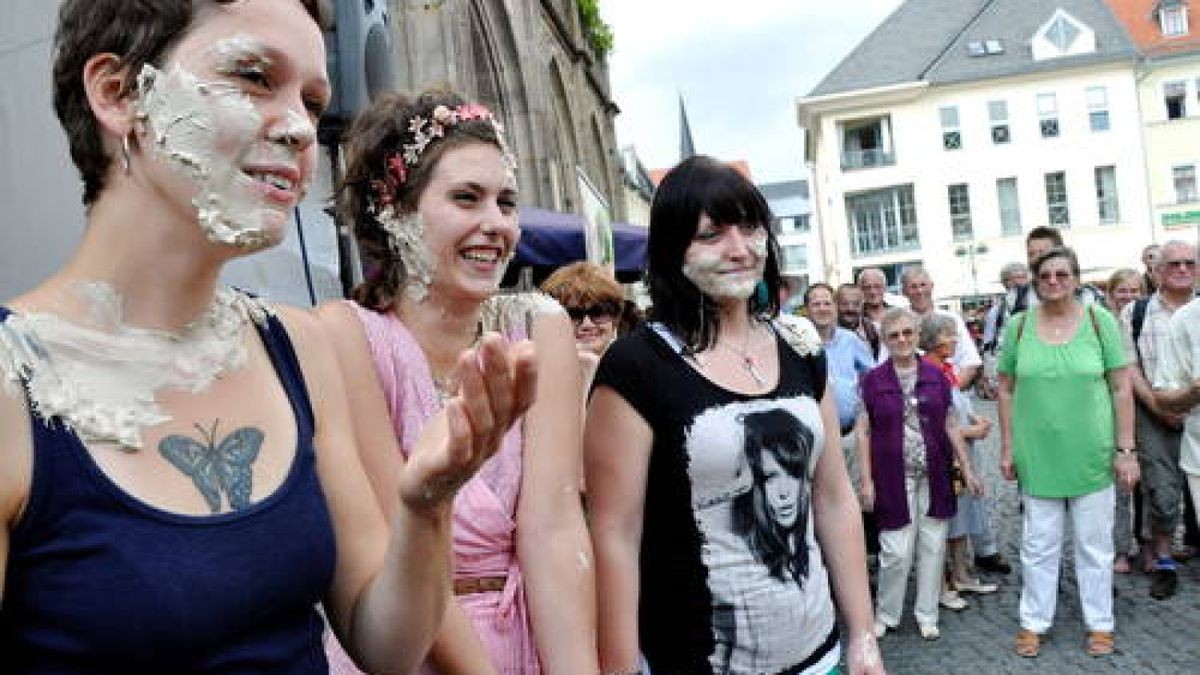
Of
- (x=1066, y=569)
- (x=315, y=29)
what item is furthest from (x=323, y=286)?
(x=1066, y=569)

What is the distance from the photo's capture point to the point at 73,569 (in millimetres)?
1067

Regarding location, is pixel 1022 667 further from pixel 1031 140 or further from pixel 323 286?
pixel 1031 140

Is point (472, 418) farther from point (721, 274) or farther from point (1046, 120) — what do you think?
point (1046, 120)

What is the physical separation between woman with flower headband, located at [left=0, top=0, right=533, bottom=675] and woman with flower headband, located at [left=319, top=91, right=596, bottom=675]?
0.44 metres

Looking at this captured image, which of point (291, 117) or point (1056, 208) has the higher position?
point (1056, 208)

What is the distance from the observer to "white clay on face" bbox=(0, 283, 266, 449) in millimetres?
1119

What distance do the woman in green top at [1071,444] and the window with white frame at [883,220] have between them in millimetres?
38567

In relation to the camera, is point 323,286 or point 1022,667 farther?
point 1022,667

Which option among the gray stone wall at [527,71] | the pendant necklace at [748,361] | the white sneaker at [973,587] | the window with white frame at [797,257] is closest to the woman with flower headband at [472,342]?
the pendant necklace at [748,361]

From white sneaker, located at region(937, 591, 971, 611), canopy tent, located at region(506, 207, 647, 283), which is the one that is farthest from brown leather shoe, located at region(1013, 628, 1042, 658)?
canopy tent, located at region(506, 207, 647, 283)

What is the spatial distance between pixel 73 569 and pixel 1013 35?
47392 mm

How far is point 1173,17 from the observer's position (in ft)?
144

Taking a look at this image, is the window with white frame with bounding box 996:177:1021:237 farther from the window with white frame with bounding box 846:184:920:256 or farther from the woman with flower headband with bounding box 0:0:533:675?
the woman with flower headband with bounding box 0:0:533:675

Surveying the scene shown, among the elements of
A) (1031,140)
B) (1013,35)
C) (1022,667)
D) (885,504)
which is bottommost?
(1022,667)
